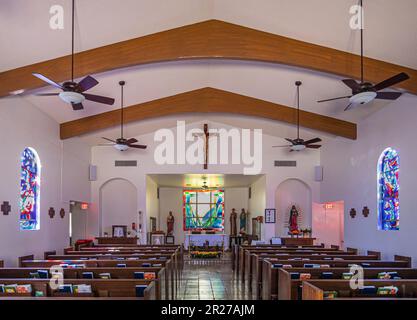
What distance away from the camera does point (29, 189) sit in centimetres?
895

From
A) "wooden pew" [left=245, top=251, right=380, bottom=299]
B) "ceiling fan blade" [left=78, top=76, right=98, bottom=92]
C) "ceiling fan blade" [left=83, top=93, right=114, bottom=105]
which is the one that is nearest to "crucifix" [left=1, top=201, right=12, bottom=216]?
"ceiling fan blade" [left=83, top=93, right=114, bottom=105]

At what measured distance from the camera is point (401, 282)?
4.52 meters

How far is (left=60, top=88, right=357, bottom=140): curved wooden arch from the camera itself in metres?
10.7

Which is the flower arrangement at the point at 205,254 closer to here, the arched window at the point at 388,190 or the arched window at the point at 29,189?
the arched window at the point at 29,189

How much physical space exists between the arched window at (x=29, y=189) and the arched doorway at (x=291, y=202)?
7389 millimetres

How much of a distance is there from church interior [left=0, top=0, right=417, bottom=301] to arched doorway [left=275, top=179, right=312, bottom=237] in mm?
45

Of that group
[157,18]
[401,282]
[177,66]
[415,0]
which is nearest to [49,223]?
[177,66]

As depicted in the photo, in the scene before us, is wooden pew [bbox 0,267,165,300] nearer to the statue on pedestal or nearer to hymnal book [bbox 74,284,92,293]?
hymnal book [bbox 74,284,92,293]

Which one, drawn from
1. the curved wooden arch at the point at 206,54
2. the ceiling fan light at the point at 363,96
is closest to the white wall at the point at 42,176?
the curved wooden arch at the point at 206,54

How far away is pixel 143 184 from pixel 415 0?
31.2ft

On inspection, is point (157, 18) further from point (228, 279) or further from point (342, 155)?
point (342, 155)

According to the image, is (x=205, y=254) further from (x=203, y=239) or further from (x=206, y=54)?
(x=206, y=54)

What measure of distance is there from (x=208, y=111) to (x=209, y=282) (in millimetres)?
4384

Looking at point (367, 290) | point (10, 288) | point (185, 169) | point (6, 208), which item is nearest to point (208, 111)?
point (185, 169)
